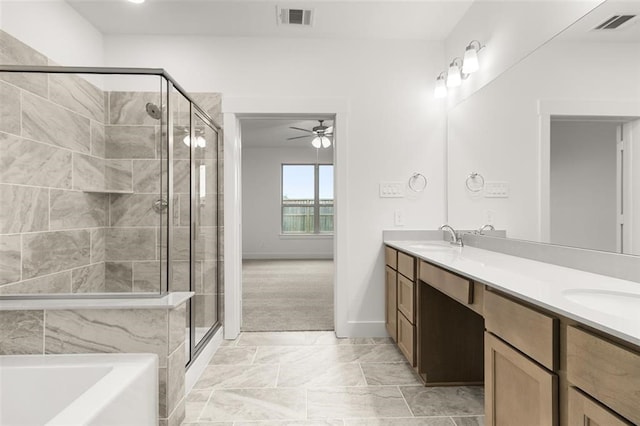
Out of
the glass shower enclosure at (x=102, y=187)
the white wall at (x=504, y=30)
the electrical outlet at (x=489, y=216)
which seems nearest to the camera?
the white wall at (x=504, y=30)

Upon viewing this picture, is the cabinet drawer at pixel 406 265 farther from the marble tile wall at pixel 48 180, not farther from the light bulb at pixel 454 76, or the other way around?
the marble tile wall at pixel 48 180

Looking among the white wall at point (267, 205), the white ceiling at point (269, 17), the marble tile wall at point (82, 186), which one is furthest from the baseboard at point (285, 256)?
the white ceiling at point (269, 17)

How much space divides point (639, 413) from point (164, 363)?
5.58 ft

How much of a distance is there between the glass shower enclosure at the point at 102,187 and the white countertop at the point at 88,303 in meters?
0.06

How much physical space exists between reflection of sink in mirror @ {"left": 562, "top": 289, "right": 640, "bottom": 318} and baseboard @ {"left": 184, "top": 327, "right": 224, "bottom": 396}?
199 centimetres

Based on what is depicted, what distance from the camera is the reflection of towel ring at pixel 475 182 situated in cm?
256

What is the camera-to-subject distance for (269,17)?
2.81 m

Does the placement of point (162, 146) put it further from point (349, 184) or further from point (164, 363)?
point (349, 184)

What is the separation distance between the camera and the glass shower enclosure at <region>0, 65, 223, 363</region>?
1.99 m

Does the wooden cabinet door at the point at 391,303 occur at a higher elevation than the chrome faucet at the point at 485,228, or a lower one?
lower

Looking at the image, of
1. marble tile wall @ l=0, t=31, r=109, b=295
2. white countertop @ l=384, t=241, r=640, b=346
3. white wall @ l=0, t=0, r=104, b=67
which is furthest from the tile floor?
white wall @ l=0, t=0, r=104, b=67

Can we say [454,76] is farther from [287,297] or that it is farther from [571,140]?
[287,297]

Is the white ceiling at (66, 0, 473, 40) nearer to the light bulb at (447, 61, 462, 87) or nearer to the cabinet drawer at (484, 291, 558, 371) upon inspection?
the light bulb at (447, 61, 462, 87)

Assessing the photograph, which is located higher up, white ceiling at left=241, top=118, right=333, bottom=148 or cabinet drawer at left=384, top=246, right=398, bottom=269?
white ceiling at left=241, top=118, right=333, bottom=148
